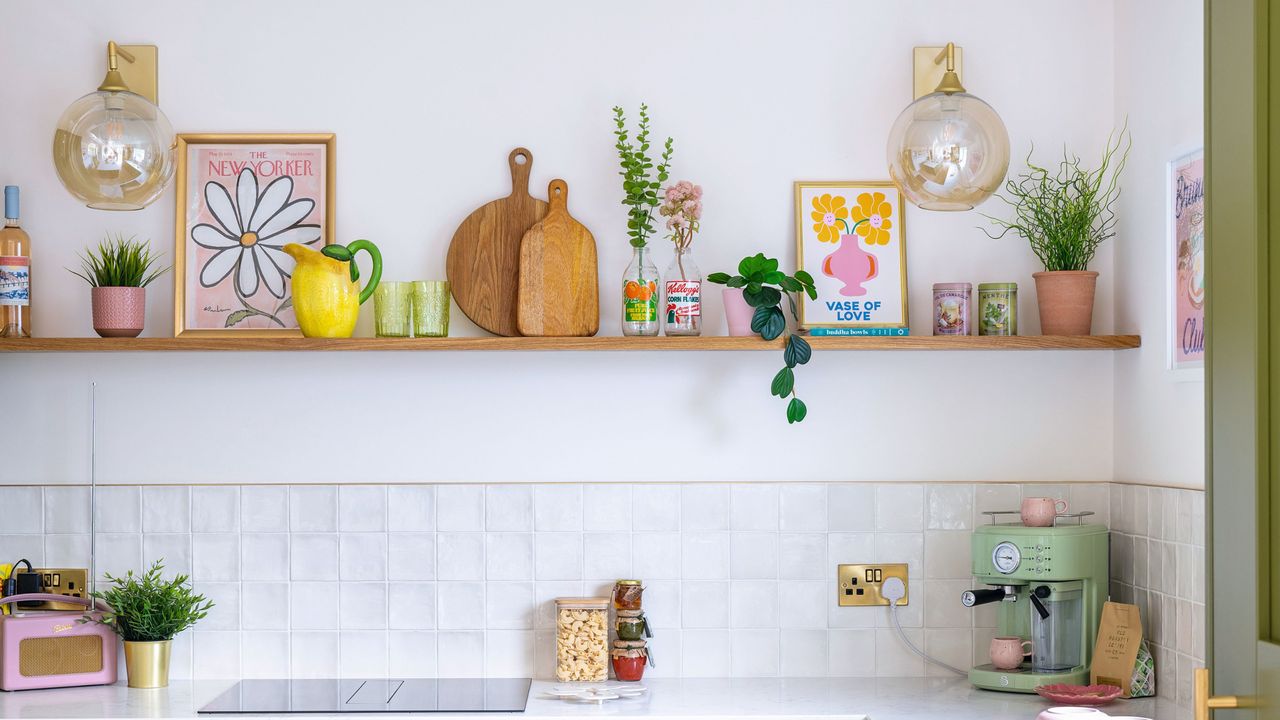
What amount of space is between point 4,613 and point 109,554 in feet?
0.78

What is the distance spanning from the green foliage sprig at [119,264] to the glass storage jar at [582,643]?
46.6 inches

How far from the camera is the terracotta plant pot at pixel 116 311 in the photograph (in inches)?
101

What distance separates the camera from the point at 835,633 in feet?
8.91

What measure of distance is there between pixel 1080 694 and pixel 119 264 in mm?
2175

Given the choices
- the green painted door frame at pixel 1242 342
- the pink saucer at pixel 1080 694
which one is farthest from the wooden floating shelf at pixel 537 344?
the green painted door frame at pixel 1242 342

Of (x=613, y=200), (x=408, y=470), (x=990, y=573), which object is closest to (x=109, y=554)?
(x=408, y=470)

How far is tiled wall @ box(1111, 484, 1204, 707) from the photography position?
231 cm

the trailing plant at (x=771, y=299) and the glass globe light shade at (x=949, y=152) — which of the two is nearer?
the glass globe light shade at (x=949, y=152)

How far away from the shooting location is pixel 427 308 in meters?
2.58

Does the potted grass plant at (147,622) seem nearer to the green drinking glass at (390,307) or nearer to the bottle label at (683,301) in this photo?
the green drinking glass at (390,307)

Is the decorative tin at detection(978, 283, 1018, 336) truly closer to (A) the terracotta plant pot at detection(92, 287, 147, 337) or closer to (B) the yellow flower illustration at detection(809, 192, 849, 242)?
(B) the yellow flower illustration at detection(809, 192, 849, 242)

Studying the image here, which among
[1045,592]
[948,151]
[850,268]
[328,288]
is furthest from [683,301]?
[1045,592]

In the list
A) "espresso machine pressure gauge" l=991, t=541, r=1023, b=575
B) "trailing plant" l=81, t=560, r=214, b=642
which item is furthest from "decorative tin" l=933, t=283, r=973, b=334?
"trailing plant" l=81, t=560, r=214, b=642

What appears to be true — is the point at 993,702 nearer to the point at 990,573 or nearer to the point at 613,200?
the point at 990,573
